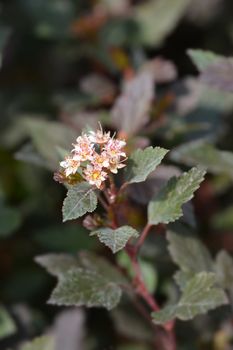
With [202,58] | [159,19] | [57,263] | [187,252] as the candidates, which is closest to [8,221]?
[57,263]

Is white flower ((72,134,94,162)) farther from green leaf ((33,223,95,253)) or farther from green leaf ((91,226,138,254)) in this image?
green leaf ((33,223,95,253))

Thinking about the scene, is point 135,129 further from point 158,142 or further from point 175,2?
point 175,2

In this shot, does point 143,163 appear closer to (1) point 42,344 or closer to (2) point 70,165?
(2) point 70,165

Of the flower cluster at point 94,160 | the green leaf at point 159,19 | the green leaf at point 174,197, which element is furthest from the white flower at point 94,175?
the green leaf at point 159,19

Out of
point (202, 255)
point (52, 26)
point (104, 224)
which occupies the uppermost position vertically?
point (52, 26)

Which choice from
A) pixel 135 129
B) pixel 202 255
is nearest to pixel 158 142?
pixel 135 129
